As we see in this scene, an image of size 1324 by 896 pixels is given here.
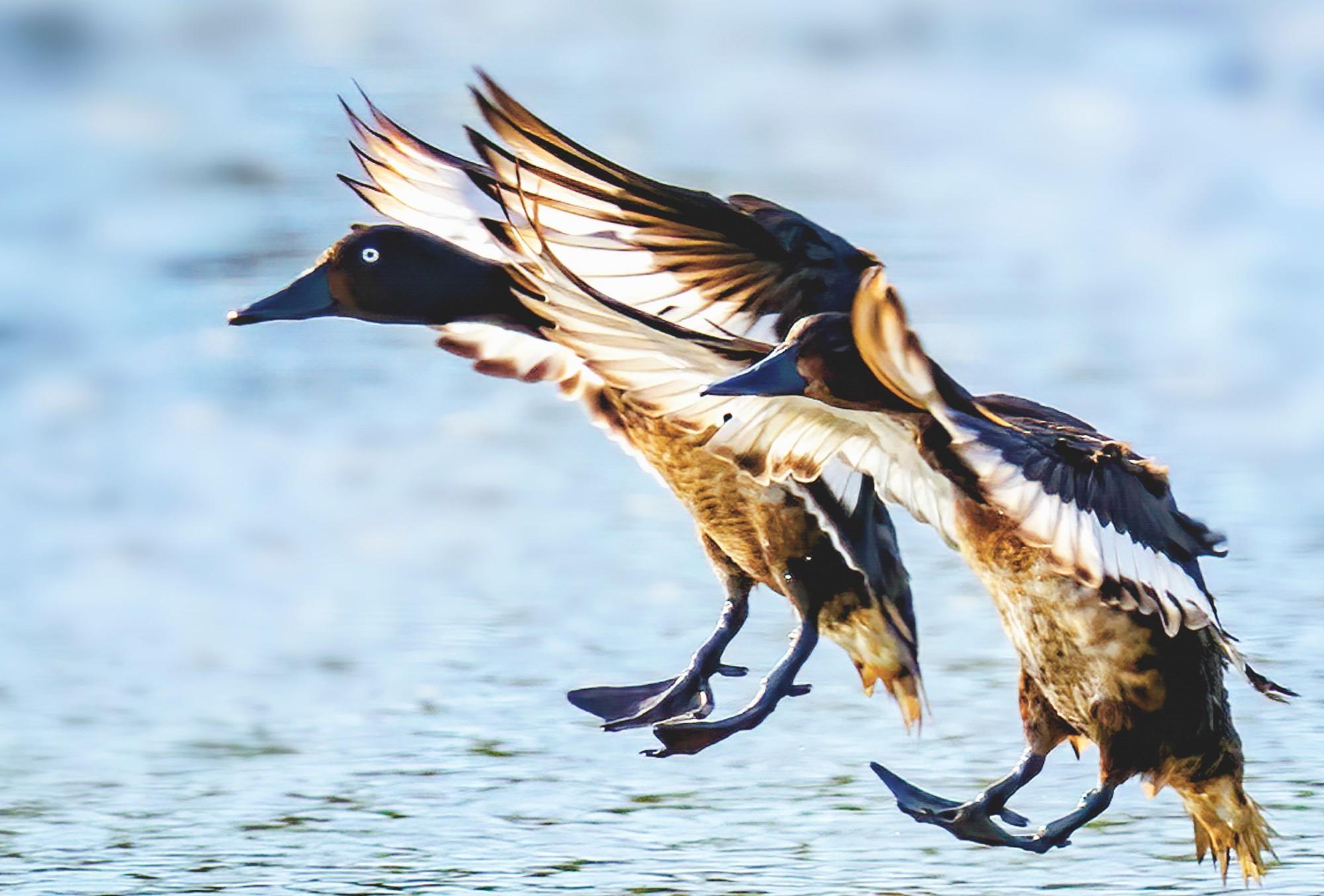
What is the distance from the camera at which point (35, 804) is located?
5.27m

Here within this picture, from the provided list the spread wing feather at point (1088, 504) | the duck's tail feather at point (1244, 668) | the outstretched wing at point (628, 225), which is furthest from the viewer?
the outstretched wing at point (628, 225)

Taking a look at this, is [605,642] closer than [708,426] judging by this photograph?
No

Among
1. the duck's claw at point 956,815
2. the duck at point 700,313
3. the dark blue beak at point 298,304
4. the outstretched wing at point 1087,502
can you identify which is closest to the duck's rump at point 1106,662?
the outstretched wing at point 1087,502

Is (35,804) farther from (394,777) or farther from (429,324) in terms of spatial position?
(429,324)

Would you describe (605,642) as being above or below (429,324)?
below

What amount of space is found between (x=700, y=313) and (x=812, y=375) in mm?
1171

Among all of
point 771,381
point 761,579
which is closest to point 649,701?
point 761,579

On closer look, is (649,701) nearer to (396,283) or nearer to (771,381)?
(396,283)

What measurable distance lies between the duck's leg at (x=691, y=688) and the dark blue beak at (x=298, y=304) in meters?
1.01

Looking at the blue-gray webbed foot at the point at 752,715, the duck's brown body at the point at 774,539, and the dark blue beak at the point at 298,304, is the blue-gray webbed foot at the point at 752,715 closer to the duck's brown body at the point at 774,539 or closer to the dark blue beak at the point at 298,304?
the duck's brown body at the point at 774,539

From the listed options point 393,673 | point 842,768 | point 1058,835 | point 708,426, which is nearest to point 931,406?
point 708,426

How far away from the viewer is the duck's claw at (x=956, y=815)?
477cm

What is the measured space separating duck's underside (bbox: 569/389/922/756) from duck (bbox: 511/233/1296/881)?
1.52 ft

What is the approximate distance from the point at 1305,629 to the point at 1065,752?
88 cm
